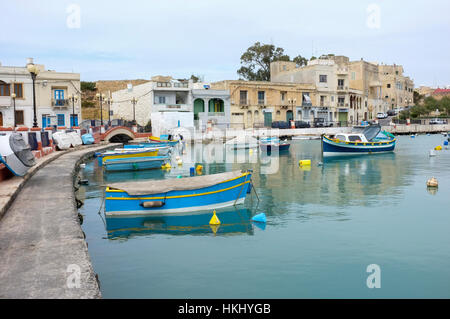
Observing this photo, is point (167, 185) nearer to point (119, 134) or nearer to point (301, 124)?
point (119, 134)

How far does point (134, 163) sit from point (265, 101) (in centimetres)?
3936

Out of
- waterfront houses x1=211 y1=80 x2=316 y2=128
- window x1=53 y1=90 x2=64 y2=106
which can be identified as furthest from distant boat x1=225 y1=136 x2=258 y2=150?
window x1=53 y1=90 x2=64 y2=106

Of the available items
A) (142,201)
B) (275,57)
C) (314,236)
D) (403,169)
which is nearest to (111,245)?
(142,201)

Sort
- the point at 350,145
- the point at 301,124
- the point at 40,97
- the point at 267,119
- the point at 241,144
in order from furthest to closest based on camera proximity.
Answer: the point at 301,124
the point at 267,119
the point at 40,97
the point at 241,144
the point at 350,145

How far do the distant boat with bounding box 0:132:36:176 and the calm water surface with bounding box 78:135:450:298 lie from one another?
9.23ft

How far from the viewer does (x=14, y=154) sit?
15047mm

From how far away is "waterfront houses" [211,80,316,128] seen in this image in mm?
60938

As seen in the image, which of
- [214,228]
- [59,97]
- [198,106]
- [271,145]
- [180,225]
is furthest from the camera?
[198,106]

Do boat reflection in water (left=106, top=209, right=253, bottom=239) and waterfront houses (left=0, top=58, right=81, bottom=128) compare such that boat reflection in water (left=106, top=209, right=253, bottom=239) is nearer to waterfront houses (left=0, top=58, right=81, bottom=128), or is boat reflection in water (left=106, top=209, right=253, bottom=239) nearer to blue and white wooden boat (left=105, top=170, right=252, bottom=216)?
blue and white wooden boat (left=105, top=170, right=252, bottom=216)

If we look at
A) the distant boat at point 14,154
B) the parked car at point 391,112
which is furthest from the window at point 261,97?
the distant boat at point 14,154

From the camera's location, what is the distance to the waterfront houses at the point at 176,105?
52.8 m

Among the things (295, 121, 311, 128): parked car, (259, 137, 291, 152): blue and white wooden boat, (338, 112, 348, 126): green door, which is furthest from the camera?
(338, 112, 348, 126): green door

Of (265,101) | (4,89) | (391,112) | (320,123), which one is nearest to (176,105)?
(265,101)

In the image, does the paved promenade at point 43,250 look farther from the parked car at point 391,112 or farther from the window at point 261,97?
the parked car at point 391,112
